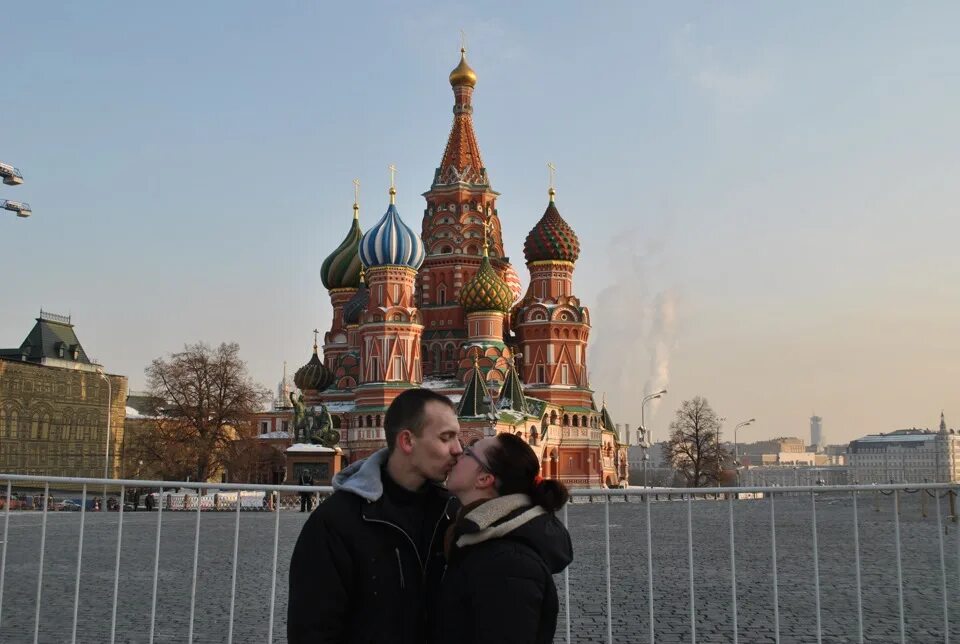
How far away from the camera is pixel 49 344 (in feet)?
226

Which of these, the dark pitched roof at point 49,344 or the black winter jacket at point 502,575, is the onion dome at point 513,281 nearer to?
the dark pitched roof at point 49,344

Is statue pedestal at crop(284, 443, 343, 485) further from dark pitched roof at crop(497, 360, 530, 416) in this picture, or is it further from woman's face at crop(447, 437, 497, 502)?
woman's face at crop(447, 437, 497, 502)

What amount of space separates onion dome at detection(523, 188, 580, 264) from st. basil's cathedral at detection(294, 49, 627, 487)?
2.7 inches

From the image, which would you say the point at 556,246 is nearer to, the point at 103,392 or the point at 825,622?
the point at 103,392

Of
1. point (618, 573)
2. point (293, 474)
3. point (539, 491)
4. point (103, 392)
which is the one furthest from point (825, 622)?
point (103, 392)

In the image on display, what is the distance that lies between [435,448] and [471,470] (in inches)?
8.8

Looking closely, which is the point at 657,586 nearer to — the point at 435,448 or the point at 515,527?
the point at 435,448

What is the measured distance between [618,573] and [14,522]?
7037 mm

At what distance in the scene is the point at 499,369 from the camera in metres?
51.5

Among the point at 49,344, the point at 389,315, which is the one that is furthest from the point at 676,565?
the point at 49,344

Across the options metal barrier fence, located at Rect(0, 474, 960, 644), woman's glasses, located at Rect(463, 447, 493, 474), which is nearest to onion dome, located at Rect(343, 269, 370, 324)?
metal barrier fence, located at Rect(0, 474, 960, 644)

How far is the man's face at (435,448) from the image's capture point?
3.41 metres

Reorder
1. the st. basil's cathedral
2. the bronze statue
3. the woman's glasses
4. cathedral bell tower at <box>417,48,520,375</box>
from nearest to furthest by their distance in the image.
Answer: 1. the woman's glasses
2. the bronze statue
3. the st. basil's cathedral
4. cathedral bell tower at <box>417,48,520,375</box>

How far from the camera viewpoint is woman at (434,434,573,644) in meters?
2.92
